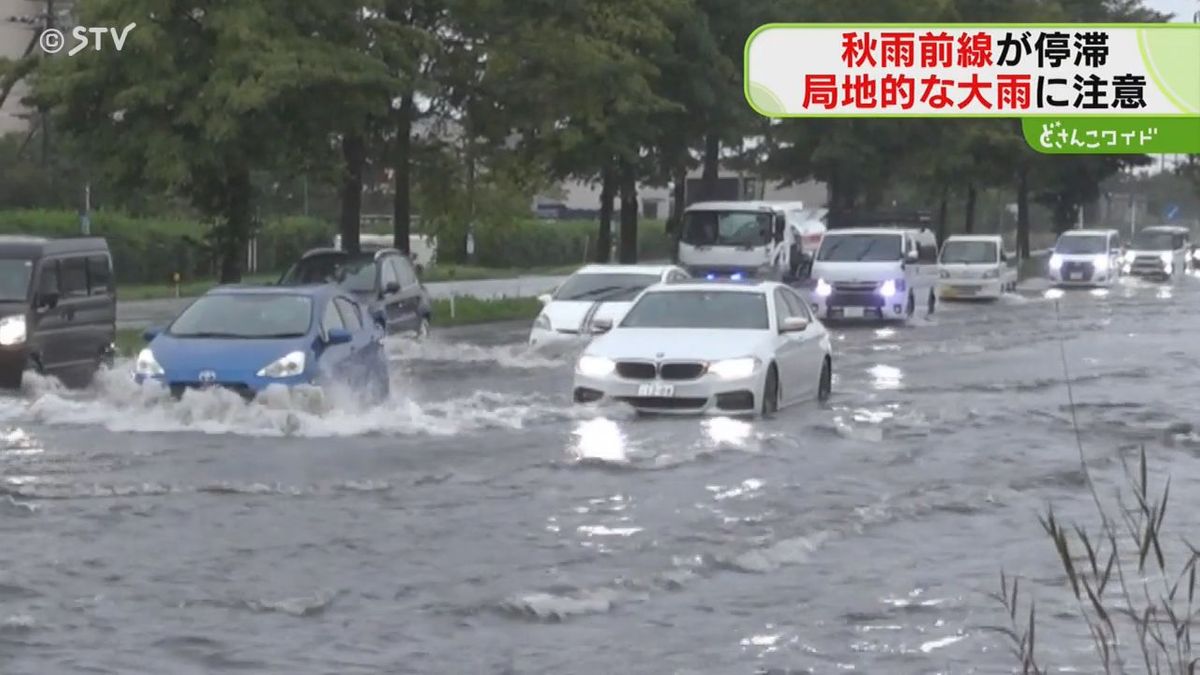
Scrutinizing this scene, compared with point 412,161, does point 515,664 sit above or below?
below

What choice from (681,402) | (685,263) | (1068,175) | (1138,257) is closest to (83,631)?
(681,402)

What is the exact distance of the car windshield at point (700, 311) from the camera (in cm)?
2169

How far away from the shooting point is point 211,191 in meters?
34.9

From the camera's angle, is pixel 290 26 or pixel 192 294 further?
pixel 192 294

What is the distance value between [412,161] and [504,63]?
9.17 ft

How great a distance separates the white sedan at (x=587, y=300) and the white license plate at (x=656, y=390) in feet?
29.2

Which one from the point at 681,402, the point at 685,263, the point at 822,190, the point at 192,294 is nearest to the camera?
the point at 681,402

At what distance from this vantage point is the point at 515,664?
960cm

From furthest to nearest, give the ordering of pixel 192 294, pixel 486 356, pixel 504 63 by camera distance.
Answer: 1. pixel 192 294
2. pixel 504 63
3. pixel 486 356

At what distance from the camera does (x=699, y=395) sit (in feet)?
66.8

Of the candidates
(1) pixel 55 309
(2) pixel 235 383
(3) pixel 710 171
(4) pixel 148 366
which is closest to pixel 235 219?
(1) pixel 55 309

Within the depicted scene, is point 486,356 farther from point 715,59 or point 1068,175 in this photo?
point 1068,175

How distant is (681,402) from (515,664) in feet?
35.7

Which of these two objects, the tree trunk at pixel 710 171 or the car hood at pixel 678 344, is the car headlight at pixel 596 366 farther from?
the tree trunk at pixel 710 171
